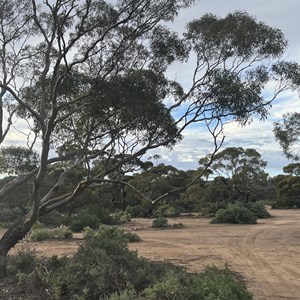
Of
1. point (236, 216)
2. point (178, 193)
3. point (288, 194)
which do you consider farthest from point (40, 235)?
point (288, 194)

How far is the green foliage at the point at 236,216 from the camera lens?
29500mm

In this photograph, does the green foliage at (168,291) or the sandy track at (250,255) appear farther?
the sandy track at (250,255)

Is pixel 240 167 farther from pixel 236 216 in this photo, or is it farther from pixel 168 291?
pixel 168 291

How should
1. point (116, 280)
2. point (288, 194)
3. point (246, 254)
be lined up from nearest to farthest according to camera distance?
point (116, 280) < point (246, 254) < point (288, 194)

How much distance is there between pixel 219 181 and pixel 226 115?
3565 centimetres

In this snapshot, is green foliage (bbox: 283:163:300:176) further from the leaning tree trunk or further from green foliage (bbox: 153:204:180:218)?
the leaning tree trunk

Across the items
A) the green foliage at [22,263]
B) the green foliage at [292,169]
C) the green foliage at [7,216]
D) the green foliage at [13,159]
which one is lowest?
the green foliage at [22,263]

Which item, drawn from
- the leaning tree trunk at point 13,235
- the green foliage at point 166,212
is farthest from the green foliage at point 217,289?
the green foliage at point 166,212

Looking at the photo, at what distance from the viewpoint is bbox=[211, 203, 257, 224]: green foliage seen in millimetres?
29500

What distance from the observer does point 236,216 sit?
29.8 metres

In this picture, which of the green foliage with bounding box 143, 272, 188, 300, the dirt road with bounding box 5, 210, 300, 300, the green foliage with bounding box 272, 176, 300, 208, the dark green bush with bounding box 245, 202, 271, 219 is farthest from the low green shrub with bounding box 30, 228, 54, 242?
the green foliage with bounding box 272, 176, 300, 208

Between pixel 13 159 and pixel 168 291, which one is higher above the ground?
pixel 13 159

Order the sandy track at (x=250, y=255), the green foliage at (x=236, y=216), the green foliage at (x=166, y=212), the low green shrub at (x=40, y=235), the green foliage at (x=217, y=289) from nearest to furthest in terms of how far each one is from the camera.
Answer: the green foliage at (x=217, y=289), the sandy track at (x=250, y=255), the low green shrub at (x=40, y=235), the green foliage at (x=236, y=216), the green foliage at (x=166, y=212)

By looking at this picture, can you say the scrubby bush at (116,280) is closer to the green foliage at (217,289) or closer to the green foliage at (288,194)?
the green foliage at (217,289)
